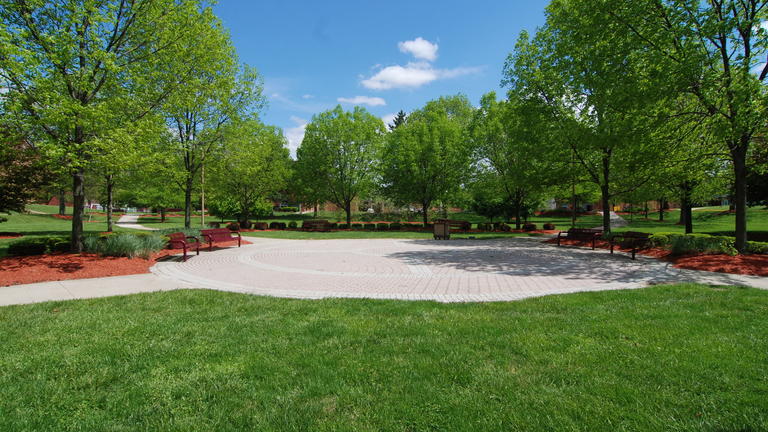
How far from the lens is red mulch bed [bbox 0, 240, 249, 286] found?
311 inches

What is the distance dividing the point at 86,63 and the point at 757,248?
815 inches

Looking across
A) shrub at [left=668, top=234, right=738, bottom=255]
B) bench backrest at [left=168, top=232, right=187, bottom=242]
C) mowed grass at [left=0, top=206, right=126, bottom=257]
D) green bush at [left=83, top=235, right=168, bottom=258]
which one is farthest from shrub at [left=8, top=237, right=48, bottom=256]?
shrub at [left=668, top=234, right=738, bottom=255]

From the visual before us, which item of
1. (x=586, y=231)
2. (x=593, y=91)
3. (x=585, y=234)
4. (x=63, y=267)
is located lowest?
(x=63, y=267)

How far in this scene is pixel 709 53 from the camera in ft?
33.9

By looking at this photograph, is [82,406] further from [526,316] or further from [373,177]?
[373,177]

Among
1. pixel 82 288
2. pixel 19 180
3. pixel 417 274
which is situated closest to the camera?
pixel 82 288

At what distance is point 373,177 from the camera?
3070 centimetres

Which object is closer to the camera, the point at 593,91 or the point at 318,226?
the point at 593,91

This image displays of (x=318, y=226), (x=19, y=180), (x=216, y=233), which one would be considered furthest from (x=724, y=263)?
(x=19, y=180)

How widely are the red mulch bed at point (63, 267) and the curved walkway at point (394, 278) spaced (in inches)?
18.1

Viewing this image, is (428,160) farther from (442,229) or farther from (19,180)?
(19,180)

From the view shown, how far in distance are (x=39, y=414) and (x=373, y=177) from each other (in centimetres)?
2846

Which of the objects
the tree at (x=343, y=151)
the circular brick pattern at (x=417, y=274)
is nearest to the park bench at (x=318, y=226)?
the tree at (x=343, y=151)

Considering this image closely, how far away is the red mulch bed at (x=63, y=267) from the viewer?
7910mm
